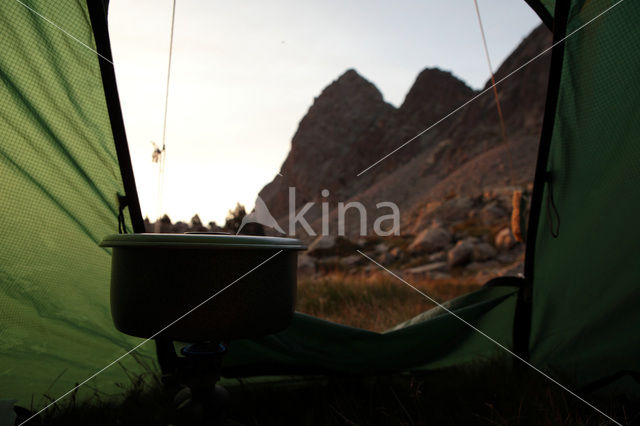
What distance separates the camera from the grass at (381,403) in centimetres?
120

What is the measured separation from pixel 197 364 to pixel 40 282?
2.16ft

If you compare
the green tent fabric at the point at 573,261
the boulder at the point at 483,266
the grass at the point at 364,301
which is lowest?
the boulder at the point at 483,266

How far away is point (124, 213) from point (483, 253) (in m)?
7.58

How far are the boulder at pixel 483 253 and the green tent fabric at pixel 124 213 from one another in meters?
6.67

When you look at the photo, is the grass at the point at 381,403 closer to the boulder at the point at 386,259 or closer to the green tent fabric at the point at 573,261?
the green tent fabric at the point at 573,261

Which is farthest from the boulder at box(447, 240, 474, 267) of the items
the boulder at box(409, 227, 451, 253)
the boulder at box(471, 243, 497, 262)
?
the boulder at box(409, 227, 451, 253)

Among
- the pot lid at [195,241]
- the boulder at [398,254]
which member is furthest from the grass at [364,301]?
the boulder at [398,254]

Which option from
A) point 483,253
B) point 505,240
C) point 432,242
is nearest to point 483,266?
point 483,253

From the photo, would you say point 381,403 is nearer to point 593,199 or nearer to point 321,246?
point 593,199

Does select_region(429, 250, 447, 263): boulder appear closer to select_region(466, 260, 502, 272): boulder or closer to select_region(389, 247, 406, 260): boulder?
select_region(389, 247, 406, 260): boulder

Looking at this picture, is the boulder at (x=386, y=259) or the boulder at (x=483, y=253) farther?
the boulder at (x=386, y=259)

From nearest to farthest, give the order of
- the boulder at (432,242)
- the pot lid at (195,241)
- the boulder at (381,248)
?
1. the pot lid at (195,241)
2. the boulder at (432,242)
3. the boulder at (381,248)

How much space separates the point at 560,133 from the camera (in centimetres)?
144

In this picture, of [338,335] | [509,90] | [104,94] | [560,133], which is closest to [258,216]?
[338,335]
